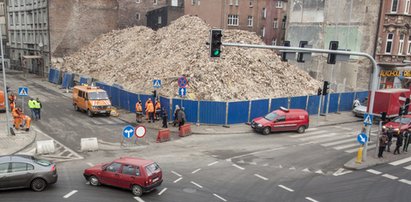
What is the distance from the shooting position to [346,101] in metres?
35.6

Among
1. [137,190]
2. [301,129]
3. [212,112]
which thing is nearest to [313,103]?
[301,129]

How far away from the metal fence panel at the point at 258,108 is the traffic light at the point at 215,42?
1246 centimetres

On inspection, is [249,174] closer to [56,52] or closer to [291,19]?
[291,19]

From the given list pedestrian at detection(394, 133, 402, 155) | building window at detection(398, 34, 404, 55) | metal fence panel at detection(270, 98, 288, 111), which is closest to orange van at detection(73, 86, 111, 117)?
metal fence panel at detection(270, 98, 288, 111)

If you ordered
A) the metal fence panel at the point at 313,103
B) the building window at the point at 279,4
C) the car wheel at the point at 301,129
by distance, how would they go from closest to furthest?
the car wheel at the point at 301,129 < the metal fence panel at the point at 313,103 < the building window at the point at 279,4

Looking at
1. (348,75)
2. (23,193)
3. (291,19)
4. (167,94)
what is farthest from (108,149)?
(291,19)

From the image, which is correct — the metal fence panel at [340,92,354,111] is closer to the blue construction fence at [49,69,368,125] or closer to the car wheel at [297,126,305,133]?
the blue construction fence at [49,69,368,125]

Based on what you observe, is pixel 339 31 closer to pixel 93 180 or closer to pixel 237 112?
pixel 237 112

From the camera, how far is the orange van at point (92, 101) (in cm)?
2940

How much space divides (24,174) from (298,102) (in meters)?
23.0

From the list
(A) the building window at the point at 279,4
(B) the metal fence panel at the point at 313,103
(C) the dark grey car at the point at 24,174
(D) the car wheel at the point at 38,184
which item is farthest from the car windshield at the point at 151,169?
(A) the building window at the point at 279,4

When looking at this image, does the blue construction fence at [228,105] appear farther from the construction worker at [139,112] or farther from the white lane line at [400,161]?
the white lane line at [400,161]

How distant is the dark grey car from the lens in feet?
46.8

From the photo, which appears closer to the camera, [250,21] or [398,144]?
[398,144]
